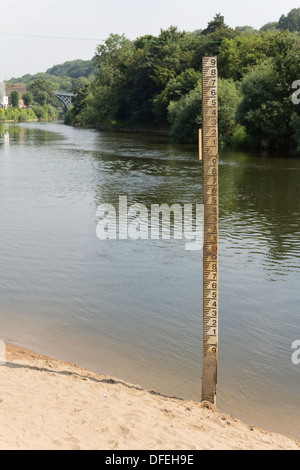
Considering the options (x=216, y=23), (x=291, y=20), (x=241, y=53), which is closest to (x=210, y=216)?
(x=241, y=53)

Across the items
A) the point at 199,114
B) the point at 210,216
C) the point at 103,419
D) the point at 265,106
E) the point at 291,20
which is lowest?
the point at 103,419

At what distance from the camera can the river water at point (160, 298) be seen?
8.18 meters

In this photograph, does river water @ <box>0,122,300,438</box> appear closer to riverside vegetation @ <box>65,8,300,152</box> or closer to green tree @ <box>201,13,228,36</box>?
riverside vegetation @ <box>65,8,300,152</box>

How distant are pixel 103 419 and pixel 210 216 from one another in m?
2.81

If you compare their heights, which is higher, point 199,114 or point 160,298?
point 199,114

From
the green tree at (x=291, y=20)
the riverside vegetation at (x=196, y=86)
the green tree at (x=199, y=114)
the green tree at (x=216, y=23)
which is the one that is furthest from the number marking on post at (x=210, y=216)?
Result: the green tree at (x=291, y=20)

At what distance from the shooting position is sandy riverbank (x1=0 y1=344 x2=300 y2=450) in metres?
5.21

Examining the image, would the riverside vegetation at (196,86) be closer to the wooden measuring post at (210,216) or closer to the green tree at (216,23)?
the green tree at (216,23)

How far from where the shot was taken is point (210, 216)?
695 cm

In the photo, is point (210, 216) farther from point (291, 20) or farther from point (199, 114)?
point (291, 20)

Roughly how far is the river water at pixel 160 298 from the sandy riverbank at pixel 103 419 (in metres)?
0.87

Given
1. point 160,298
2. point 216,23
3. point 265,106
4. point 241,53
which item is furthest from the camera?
point 216,23
